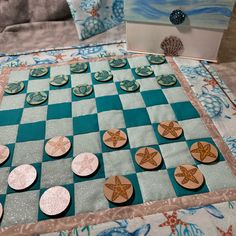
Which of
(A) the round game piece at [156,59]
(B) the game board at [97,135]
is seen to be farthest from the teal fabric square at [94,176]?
(A) the round game piece at [156,59]

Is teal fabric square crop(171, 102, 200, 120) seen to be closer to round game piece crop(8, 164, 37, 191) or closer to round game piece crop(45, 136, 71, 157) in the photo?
round game piece crop(45, 136, 71, 157)

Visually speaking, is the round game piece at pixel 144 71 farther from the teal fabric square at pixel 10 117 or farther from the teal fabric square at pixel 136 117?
the teal fabric square at pixel 10 117

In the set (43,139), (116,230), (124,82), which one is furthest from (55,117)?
(116,230)

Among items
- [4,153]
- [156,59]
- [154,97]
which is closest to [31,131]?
[4,153]

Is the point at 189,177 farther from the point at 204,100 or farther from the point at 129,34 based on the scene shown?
the point at 129,34

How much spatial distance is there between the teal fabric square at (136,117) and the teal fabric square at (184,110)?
0.34 ft

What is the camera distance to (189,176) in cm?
72

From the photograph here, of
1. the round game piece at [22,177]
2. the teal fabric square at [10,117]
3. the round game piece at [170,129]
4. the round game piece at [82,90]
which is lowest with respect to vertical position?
the round game piece at [22,177]

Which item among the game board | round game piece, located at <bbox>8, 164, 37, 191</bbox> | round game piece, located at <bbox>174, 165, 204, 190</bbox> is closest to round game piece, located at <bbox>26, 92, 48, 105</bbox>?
the game board

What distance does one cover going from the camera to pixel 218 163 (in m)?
0.76

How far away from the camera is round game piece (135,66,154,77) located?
1.08m

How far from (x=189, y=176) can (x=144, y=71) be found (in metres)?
0.51

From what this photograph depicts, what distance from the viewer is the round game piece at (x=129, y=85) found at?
3.31 feet

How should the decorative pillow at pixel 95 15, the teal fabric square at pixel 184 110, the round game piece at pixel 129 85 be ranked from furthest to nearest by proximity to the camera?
the decorative pillow at pixel 95 15, the round game piece at pixel 129 85, the teal fabric square at pixel 184 110
